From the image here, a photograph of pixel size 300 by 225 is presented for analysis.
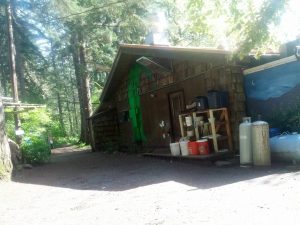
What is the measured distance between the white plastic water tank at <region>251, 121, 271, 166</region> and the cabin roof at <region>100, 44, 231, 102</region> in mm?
1999

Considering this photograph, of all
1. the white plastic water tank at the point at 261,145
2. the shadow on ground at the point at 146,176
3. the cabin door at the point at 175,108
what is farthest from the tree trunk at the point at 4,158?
the white plastic water tank at the point at 261,145

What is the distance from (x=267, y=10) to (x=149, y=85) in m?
9.75

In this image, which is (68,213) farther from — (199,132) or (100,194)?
(199,132)

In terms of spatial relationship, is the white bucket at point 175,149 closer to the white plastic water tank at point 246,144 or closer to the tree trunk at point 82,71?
the white plastic water tank at point 246,144

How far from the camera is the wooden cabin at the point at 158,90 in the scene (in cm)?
1006

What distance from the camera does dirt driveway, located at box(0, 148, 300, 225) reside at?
4875 millimetres

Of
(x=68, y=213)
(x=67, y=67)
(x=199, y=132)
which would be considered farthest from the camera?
(x=67, y=67)

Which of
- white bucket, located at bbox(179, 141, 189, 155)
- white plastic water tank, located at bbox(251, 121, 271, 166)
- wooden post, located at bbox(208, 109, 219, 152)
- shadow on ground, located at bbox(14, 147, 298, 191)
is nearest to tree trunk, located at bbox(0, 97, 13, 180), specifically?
shadow on ground, located at bbox(14, 147, 298, 191)

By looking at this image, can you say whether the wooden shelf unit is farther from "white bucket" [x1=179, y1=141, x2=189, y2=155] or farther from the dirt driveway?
the dirt driveway

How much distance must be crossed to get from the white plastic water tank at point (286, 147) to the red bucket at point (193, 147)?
2309mm

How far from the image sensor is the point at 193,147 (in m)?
10.3

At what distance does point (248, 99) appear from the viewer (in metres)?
10.0

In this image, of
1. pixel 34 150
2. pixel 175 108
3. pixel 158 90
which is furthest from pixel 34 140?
pixel 175 108

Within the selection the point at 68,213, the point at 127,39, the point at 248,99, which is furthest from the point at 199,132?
the point at 127,39
